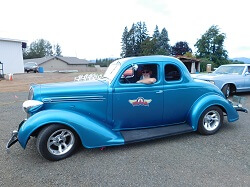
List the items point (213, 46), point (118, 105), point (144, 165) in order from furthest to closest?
point (213, 46), point (118, 105), point (144, 165)

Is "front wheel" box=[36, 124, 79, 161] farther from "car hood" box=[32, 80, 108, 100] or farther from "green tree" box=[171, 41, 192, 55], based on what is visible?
"green tree" box=[171, 41, 192, 55]

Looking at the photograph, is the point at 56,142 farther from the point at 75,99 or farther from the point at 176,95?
the point at 176,95

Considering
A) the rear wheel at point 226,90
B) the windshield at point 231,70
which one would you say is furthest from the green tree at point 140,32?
the rear wheel at point 226,90

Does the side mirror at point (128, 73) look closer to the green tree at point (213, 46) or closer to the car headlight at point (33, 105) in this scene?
the car headlight at point (33, 105)

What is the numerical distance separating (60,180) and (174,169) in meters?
1.76

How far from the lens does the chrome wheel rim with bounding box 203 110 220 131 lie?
435 centimetres

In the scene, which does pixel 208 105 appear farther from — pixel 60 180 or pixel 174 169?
pixel 60 180

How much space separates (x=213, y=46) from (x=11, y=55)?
157 ft

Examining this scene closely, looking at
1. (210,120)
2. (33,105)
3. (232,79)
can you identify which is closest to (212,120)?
(210,120)

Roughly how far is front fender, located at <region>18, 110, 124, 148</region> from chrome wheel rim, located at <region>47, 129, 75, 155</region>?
7.5 inches

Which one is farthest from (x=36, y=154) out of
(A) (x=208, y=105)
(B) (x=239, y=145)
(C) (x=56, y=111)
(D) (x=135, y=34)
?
(D) (x=135, y=34)

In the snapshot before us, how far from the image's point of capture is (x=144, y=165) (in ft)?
10.3

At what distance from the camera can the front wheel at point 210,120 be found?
4.24m

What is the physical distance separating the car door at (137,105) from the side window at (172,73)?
224 mm
